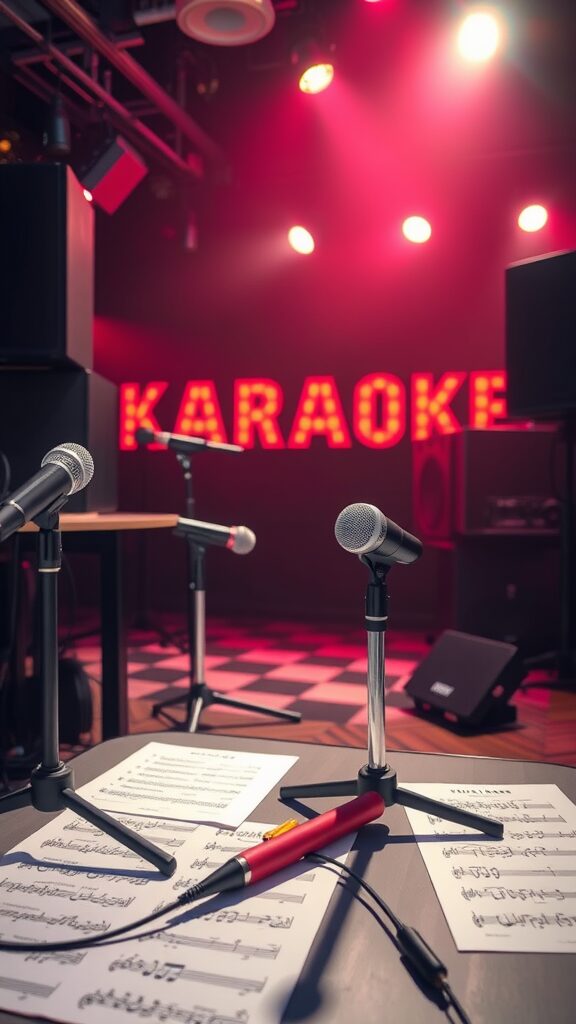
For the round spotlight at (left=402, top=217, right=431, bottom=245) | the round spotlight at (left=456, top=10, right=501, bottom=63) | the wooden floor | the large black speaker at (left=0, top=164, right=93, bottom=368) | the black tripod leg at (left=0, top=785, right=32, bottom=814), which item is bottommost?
the wooden floor

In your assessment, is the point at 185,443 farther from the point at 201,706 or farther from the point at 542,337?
the point at 542,337

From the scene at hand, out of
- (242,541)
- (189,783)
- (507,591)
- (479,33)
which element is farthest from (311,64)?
(189,783)

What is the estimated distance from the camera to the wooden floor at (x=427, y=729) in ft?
6.91

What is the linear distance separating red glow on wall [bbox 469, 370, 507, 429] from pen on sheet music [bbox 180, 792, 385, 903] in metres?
4.00

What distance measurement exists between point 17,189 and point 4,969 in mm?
1665

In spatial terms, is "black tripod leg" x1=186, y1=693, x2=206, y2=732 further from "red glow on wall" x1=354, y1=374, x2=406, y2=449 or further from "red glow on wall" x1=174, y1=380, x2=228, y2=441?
"red glow on wall" x1=174, y1=380, x2=228, y2=441

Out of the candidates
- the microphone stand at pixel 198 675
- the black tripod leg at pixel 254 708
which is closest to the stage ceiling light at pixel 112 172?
the microphone stand at pixel 198 675

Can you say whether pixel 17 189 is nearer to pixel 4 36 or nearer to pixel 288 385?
pixel 4 36

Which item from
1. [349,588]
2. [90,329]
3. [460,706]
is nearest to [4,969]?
[90,329]

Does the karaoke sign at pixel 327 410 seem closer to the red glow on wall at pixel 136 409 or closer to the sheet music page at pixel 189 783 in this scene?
the red glow on wall at pixel 136 409

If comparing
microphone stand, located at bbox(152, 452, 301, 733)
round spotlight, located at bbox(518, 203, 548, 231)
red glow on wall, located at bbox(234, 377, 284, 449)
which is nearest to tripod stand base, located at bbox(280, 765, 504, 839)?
microphone stand, located at bbox(152, 452, 301, 733)

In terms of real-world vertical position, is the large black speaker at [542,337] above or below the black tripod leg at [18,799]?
above

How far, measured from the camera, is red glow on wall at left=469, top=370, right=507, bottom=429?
14.5ft

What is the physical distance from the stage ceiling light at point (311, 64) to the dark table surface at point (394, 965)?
3.62 m
